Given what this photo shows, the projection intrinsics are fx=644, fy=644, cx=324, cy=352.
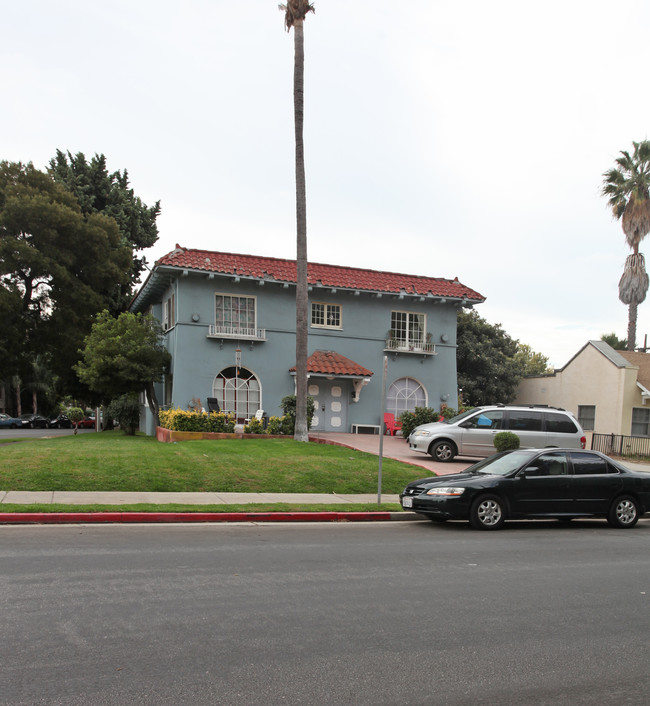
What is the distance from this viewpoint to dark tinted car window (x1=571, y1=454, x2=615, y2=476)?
1159cm

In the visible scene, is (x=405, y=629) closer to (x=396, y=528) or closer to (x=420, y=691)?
(x=420, y=691)

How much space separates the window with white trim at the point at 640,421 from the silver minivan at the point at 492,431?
1022 cm

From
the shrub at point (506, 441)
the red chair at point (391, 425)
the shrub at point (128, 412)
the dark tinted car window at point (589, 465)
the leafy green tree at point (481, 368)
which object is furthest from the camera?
the leafy green tree at point (481, 368)

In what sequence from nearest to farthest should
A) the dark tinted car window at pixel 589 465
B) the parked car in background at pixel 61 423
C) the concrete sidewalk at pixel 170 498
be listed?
the concrete sidewalk at pixel 170 498 → the dark tinted car window at pixel 589 465 → the parked car in background at pixel 61 423

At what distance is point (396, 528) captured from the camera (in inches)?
419

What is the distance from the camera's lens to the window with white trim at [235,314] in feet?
81.5

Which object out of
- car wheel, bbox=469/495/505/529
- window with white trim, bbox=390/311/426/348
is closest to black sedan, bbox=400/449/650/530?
car wheel, bbox=469/495/505/529

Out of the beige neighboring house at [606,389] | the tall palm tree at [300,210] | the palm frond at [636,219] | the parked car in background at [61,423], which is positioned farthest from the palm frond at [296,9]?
the parked car in background at [61,423]

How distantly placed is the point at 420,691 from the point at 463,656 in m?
0.74

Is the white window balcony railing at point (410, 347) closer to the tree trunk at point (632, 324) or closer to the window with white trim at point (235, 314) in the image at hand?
the window with white trim at point (235, 314)

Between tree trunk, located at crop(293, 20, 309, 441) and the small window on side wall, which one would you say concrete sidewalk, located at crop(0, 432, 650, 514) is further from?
the small window on side wall

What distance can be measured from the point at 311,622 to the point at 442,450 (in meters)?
13.2

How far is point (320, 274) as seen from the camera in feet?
86.8

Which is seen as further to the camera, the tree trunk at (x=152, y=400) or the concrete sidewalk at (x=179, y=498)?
the tree trunk at (x=152, y=400)
